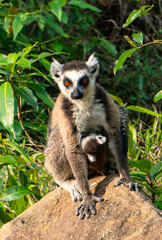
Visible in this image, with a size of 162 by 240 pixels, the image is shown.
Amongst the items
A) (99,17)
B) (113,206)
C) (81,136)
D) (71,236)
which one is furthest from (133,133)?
(99,17)

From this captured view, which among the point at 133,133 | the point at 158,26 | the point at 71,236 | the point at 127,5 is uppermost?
the point at 127,5

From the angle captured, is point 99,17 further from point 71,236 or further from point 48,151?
point 71,236

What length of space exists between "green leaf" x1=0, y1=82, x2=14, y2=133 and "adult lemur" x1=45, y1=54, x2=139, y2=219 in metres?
0.75

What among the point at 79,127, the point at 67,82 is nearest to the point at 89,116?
the point at 79,127

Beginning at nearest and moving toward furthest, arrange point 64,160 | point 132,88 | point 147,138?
1. point 64,160
2. point 147,138
3. point 132,88

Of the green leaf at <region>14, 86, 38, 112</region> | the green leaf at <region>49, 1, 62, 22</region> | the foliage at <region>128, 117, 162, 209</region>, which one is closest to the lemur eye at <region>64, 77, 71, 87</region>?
the green leaf at <region>14, 86, 38, 112</region>

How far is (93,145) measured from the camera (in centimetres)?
407

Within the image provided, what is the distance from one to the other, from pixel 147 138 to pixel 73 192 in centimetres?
231

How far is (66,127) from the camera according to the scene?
14.0ft

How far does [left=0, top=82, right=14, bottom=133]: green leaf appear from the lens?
3791 mm

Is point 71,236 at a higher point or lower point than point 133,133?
lower

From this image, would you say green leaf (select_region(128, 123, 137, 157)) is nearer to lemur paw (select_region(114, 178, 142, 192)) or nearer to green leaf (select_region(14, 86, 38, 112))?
lemur paw (select_region(114, 178, 142, 192))

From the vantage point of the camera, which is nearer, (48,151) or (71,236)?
(71,236)

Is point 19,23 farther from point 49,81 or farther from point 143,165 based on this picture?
point 143,165
